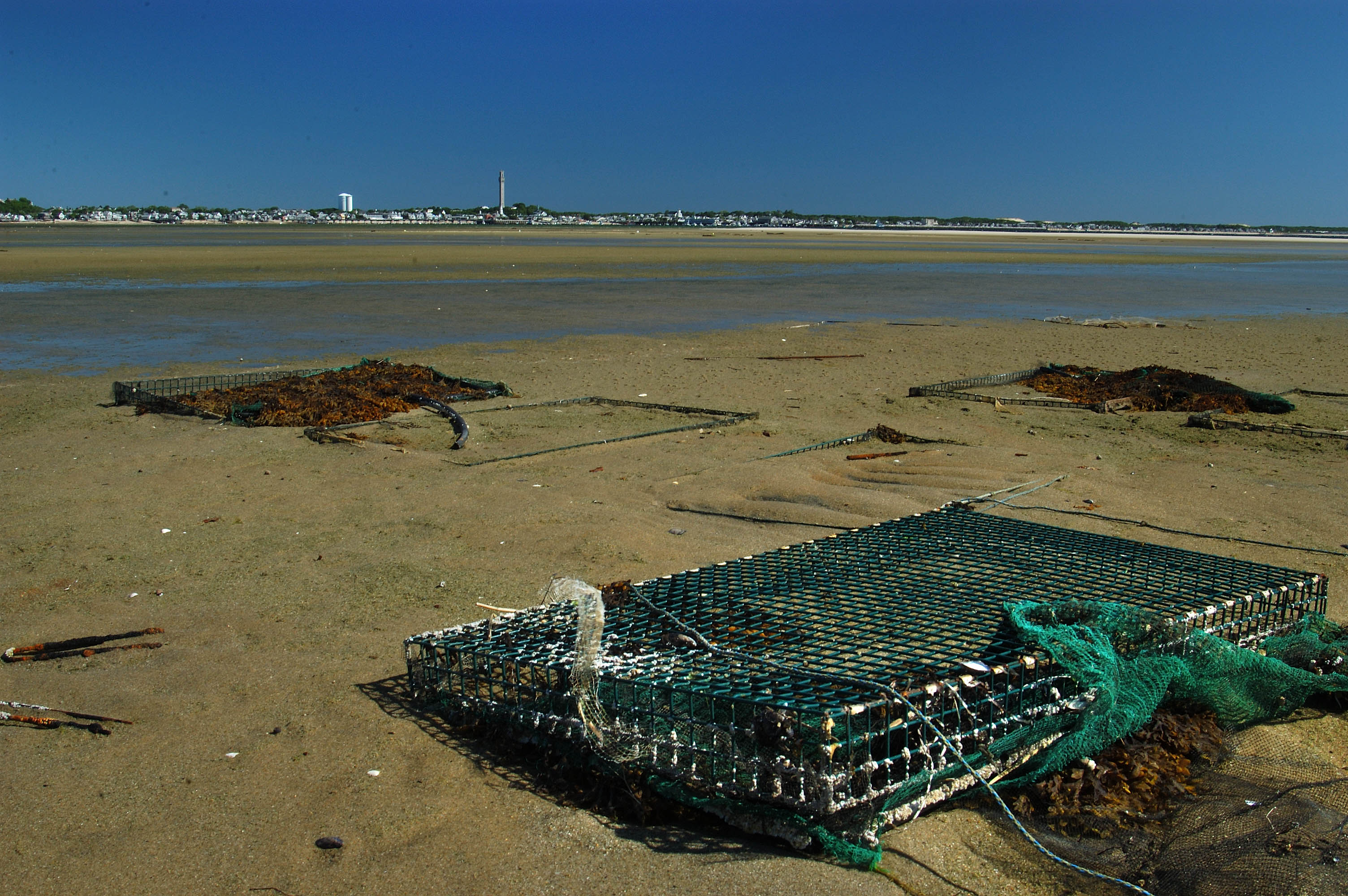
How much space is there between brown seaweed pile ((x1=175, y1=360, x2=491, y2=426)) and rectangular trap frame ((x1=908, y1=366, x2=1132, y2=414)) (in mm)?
5721

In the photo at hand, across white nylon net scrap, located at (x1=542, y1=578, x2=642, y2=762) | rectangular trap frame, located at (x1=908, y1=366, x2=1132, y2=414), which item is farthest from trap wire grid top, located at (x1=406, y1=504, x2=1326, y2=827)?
rectangular trap frame, located at (x1=908, y1=366, x2=1132, y2=414)

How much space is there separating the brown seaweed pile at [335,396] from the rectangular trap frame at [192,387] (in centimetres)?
9

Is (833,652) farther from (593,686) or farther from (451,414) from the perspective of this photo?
(451,414)

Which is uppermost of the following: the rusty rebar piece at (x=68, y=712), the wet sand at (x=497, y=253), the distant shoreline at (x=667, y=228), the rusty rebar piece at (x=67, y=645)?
the distant shoreline at (x=667, y=228)

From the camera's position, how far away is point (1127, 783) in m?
3.95

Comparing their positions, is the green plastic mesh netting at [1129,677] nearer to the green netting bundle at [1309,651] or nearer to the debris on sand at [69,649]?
the green netting bundle at [1309,651]

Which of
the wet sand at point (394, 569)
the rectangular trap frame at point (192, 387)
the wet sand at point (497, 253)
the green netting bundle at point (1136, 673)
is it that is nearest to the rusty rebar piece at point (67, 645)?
the wet sand at point (394, 569)

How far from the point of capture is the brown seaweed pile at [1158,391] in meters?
12.2

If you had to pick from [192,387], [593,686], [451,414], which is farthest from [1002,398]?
[192,387]

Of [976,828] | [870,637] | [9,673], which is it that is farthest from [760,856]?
[9,673]

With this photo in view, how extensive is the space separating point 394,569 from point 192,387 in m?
7.81

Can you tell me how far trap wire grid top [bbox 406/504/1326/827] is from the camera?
11.8 ft

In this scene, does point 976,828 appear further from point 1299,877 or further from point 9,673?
point 9,673

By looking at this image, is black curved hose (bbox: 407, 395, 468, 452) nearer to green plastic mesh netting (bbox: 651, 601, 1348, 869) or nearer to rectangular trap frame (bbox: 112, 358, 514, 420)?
rectangular trap frame (bbox: 112, 358, 514, 420)
